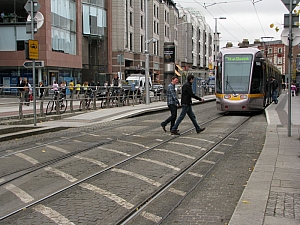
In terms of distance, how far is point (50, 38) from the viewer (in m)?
40.1

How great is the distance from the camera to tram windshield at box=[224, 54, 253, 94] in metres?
20.2

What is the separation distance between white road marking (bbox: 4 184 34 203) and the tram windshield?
48.3 feet

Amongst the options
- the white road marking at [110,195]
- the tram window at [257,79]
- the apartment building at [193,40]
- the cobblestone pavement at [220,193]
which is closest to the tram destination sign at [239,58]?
the tram window at [257,79]

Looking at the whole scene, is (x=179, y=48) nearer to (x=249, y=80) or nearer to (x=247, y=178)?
(x=249, y=80)

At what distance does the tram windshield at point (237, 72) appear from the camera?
20203 millimetres

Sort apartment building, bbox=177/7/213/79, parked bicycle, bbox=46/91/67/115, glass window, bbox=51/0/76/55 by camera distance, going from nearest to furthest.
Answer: parked bicycle, bbox=46/91/67/115 < glass window, bbox=51/0/76/55 < apartment building, bbox=177/7/213/79

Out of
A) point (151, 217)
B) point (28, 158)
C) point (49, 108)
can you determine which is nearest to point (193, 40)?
point (49, 108)

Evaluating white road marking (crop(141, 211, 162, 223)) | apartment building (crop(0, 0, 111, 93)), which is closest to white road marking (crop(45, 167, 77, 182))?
white road marking (crop(141, 211, 162, 223))

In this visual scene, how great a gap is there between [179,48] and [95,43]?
133ft

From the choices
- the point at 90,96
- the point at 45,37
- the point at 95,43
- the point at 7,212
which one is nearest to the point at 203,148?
the point at 7,212

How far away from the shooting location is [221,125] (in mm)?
16188

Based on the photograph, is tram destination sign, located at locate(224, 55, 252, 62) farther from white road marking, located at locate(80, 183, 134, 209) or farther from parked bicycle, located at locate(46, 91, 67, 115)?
white road marking, located at locate(80, 183, 134, 209)

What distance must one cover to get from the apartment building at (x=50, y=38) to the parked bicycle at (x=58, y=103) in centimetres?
1594

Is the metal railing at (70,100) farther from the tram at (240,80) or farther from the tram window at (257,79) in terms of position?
the tram window at (257,79)
